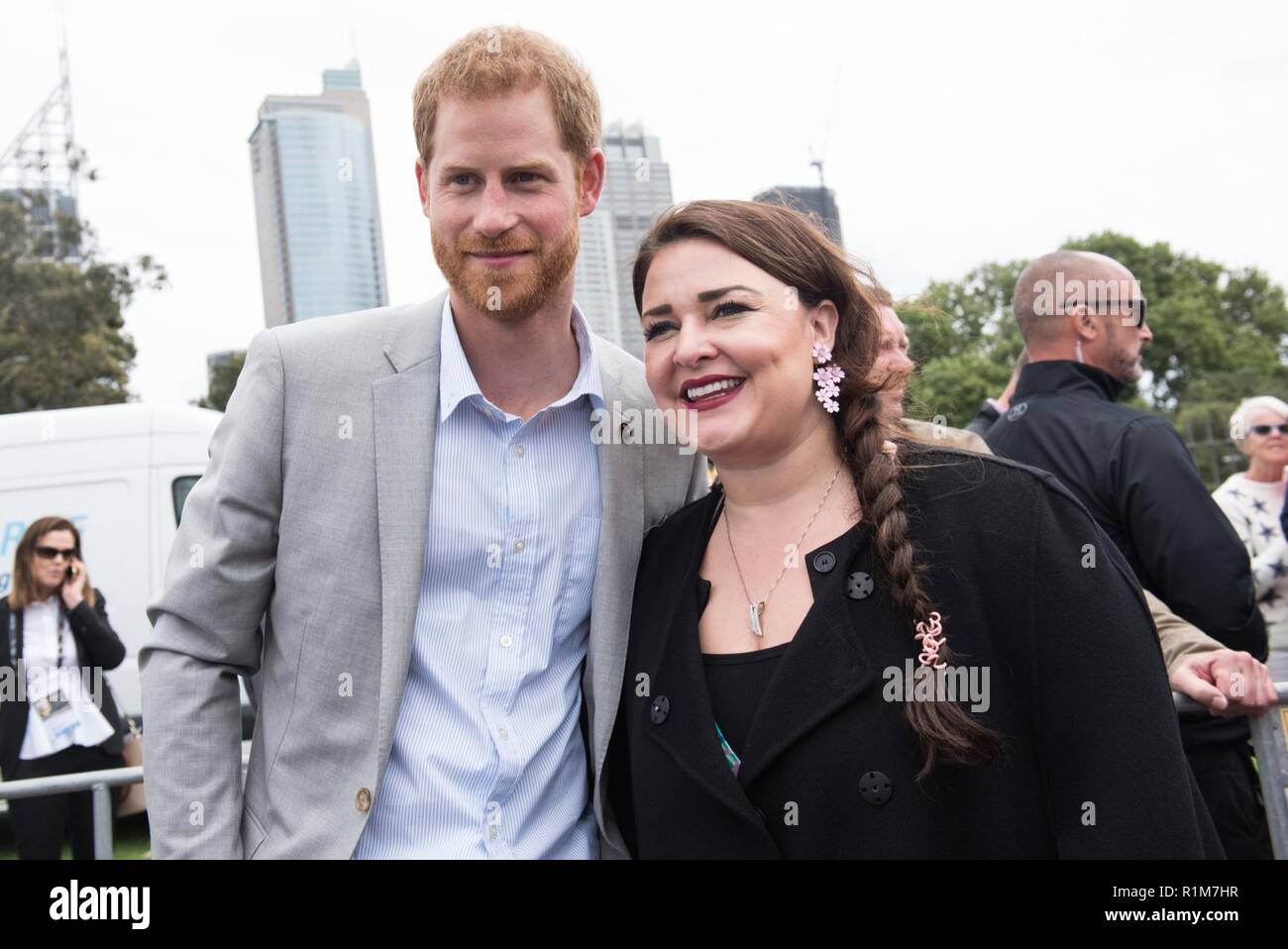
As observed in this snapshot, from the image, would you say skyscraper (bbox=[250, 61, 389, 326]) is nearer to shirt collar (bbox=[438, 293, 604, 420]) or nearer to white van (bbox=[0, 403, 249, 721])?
white van (bbox=[0, 403, 249, 721])

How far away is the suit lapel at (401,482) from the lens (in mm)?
2475

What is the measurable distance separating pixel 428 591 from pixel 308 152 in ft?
215

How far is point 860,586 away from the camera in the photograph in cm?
244

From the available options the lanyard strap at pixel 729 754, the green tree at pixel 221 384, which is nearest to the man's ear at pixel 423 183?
the lanyard strap at pixel 729 754

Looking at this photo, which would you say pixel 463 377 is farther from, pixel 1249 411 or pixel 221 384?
pixel 221 384

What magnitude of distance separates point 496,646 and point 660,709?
398mm

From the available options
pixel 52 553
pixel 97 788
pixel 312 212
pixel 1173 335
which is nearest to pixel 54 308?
pixel 52 553

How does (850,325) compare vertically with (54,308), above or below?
below

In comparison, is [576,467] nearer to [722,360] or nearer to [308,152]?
Answer: [722,360]

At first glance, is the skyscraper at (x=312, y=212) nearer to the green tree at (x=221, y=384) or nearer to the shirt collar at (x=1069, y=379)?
the green tree at (x=221, y=384)

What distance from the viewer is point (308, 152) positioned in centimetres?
6284
